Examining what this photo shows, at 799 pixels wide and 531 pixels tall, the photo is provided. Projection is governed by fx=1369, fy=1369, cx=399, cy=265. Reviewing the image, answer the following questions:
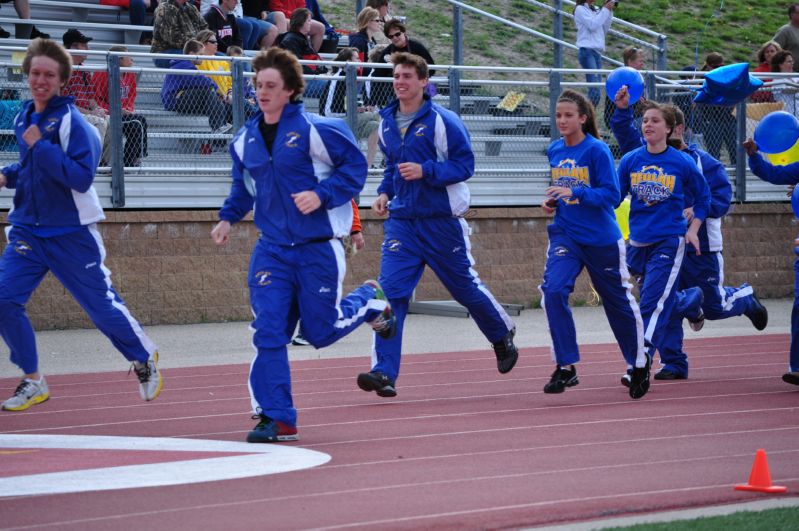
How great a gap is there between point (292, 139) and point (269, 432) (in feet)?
5.09

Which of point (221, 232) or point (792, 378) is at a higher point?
point (221, 232)

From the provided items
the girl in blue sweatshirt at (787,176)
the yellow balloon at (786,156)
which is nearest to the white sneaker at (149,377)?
the girl in blue sweatshirt at (787,176)

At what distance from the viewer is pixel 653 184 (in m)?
9.90

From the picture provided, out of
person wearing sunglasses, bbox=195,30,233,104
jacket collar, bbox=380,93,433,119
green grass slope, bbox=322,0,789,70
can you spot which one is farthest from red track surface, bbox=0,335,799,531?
green grass slope, bbox=322,0,789,70

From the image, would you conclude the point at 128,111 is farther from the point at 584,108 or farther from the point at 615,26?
the point at 615,26

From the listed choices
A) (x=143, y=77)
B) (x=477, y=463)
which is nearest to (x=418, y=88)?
(x=477, y=463)

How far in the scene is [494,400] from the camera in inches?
361

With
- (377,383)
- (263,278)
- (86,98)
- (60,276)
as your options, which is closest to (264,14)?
(86,98)

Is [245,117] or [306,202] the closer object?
[306,202]

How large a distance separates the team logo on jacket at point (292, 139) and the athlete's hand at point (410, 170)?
152cm

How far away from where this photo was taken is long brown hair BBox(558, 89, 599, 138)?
9203 millimetres

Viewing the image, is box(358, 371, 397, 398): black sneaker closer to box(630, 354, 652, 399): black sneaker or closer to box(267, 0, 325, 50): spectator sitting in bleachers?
box(630, 354, 652, 399): black sneaker

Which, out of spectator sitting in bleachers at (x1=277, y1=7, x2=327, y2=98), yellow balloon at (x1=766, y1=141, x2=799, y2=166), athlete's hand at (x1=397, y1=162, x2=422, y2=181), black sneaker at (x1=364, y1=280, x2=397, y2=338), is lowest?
black sneaker at (x1=364, y1=280, x2=397, y2=338)

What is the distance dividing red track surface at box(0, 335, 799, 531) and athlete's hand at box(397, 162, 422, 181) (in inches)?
58.5
